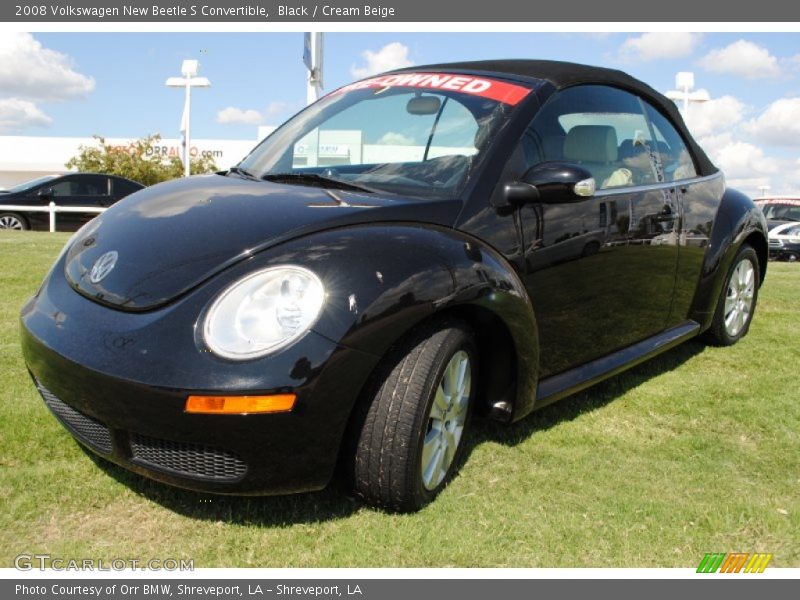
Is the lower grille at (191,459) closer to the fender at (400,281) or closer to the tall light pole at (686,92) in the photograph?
the fender at (400,281)

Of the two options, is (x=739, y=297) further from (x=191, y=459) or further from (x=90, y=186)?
(x=90, y=186)

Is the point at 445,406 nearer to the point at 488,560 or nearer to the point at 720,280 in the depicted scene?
the point at 488,560

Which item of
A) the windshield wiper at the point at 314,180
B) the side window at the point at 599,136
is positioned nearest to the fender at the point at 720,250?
the side window at the point at 599,136

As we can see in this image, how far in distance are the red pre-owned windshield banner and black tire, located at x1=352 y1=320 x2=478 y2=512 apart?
45.4 inches

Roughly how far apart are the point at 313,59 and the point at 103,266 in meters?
8.60

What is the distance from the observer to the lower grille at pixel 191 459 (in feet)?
6.95

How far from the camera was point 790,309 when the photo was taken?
6.40 metres

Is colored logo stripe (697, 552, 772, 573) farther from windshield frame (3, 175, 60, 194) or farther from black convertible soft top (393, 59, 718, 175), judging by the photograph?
windshield frame (3, 175, 60, 194)

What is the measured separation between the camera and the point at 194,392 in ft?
6.63

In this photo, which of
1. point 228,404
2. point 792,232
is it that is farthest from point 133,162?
point 228,404

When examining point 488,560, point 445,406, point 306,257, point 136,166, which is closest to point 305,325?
point 306,257

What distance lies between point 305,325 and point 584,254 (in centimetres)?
146

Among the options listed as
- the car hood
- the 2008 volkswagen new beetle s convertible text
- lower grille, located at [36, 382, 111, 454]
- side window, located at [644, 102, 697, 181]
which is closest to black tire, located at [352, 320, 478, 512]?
the 2008 volkswagen new beetle s convertible text
